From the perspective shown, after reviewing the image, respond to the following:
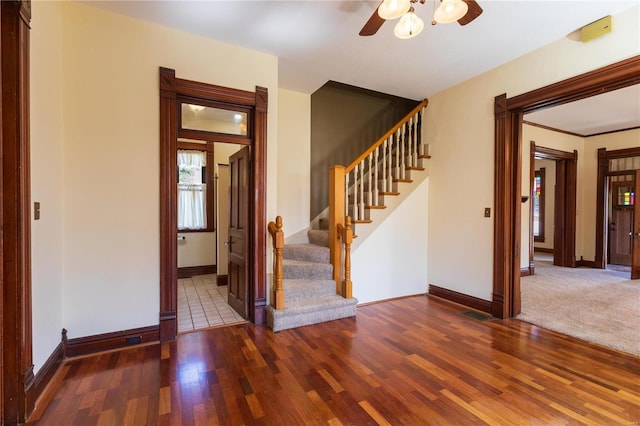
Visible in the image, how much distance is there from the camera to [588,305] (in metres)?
4.10

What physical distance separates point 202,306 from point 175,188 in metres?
1.79

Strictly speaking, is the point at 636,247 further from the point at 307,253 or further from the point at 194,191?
the point at 194,191

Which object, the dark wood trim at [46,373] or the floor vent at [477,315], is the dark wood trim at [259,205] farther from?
the floor vent at [477,315]

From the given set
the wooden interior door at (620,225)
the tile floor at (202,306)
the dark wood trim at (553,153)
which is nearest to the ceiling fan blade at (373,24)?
the tile floor at (202,306)

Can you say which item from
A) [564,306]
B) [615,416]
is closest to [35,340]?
[615,416]

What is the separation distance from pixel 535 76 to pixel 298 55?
264 centimetres

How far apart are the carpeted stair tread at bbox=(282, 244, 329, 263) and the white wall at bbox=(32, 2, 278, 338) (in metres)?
1.70

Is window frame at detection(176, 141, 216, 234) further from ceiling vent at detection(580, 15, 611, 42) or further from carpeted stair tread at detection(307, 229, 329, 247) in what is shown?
ceiling vent at detection(580, 15, 611, 42)

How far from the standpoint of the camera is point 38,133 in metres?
2.14

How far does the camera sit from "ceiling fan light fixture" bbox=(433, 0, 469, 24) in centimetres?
195

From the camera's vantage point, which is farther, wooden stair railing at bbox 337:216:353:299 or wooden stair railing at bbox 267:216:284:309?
wooden stair railing at bbox 337:216:353:299

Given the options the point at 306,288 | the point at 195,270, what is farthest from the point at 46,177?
the point at 195,270

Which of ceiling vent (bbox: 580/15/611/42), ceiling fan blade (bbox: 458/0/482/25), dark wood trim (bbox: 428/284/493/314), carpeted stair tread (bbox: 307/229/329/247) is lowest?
dark wood trim (bbox: 428/284/493/314)

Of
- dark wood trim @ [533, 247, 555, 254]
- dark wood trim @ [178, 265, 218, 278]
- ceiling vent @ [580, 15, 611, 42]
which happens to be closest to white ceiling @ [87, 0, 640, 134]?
ceiling vent @ [580, 15, 611, 42]
